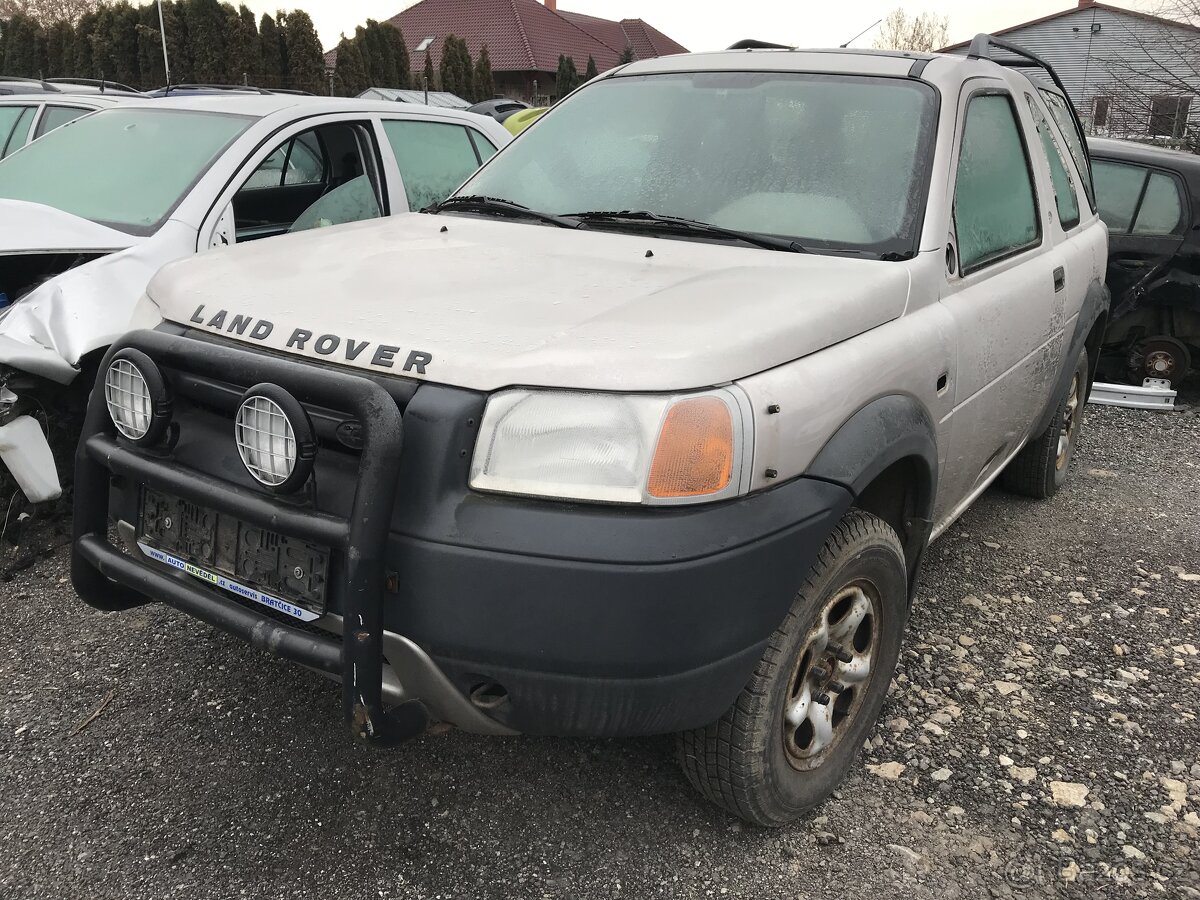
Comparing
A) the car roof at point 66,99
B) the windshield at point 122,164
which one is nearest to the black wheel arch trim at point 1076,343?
the windshield at point 122,164

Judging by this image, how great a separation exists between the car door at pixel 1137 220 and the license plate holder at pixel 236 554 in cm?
623

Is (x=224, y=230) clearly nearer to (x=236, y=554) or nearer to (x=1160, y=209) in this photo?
(x=236, y=554)

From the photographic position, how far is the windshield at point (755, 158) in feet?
9.23

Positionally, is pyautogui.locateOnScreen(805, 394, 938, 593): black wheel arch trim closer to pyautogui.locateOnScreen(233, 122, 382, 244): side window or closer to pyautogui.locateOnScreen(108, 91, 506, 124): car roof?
pyautogui.locateOnScreen(233, 122, 382, 244): side window

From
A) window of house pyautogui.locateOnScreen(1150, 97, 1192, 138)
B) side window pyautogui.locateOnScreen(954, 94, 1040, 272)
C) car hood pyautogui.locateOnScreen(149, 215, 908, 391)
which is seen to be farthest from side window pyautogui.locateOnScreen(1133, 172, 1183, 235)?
window of house pyautogui.locateOnScreen(1150, 97, 1192, 138)

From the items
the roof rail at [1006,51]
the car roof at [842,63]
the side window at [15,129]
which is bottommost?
the side window at [15,129]

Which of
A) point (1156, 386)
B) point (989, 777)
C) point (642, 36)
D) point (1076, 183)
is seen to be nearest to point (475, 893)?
point (989, 777)

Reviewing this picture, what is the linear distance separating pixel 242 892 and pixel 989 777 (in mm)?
1977

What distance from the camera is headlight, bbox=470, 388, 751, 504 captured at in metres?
1.91

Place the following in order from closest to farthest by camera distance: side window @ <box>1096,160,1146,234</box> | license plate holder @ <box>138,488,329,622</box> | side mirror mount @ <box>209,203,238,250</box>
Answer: license plate holder @ <box>138,488,329,622</box> → side mirror mount @ <box>209,203,238,250</box> → side window @ <box>1096,160,1146,234</box>

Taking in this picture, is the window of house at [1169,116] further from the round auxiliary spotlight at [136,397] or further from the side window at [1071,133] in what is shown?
the round auxiliary spotlight at [136,397]

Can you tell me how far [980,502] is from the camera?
4.89m

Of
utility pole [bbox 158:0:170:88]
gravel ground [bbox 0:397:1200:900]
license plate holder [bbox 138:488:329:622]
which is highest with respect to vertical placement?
utility pole [bbox 158:0:170:88]

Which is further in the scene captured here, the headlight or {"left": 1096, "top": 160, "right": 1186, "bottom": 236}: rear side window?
{"left": 1096, "top": 160, "right": 1186, "bottom": 236}: rear side window
